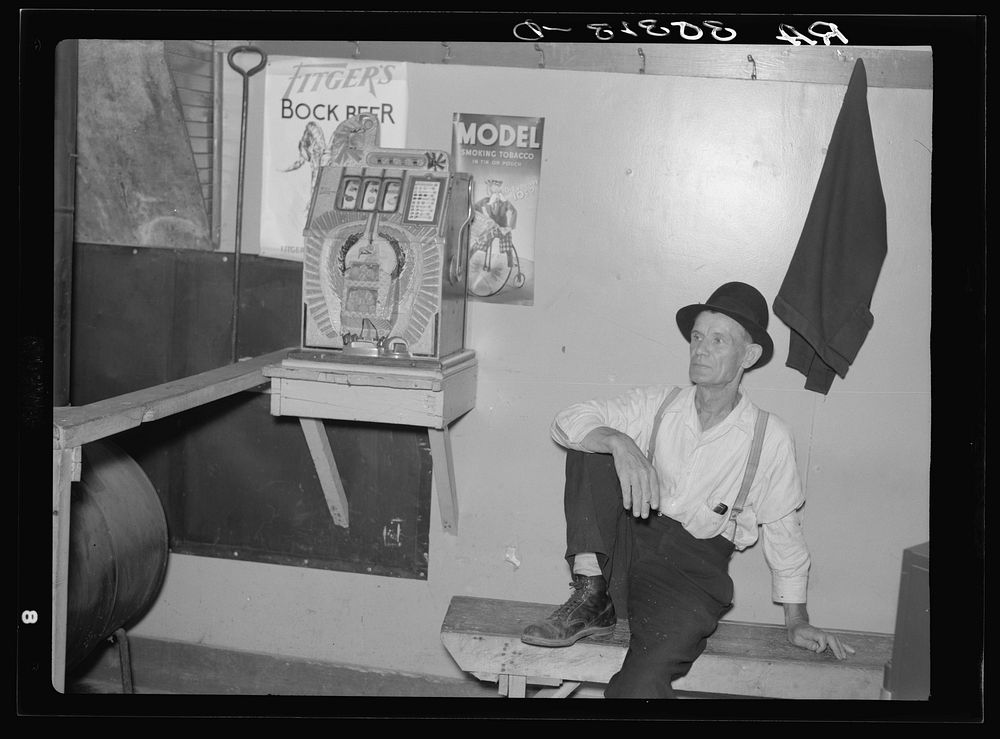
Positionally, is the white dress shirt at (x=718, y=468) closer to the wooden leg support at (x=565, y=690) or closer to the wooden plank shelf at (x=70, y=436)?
the wooden leg support at (x=565, y=690)

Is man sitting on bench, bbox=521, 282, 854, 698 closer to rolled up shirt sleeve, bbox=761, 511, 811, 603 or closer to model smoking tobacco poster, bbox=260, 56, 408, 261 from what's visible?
rolled up shirt sleeve, bbox=761, 511, 811, 603

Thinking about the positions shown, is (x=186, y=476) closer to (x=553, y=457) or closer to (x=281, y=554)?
(x=281, y=554)

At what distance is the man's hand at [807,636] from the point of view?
256cm

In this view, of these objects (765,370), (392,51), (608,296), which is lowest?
(765,370)

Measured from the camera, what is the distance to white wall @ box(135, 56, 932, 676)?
9.17 feet

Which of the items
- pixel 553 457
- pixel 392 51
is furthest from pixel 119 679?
pixel 392 51

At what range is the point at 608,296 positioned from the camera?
2.92m

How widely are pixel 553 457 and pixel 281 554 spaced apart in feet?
3.23

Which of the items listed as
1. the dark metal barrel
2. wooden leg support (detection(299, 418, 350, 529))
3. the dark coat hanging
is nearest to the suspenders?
the dark coat hanging

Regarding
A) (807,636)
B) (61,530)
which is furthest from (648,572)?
(61,530)

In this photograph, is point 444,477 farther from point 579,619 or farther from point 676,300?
point 676,300

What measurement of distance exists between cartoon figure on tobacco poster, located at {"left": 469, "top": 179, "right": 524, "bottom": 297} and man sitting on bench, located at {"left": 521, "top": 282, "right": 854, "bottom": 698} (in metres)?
0.52

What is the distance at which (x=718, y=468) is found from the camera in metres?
2.64

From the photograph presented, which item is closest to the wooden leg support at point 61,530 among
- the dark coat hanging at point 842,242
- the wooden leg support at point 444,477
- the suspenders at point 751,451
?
the wooden leg support at point 444,477
